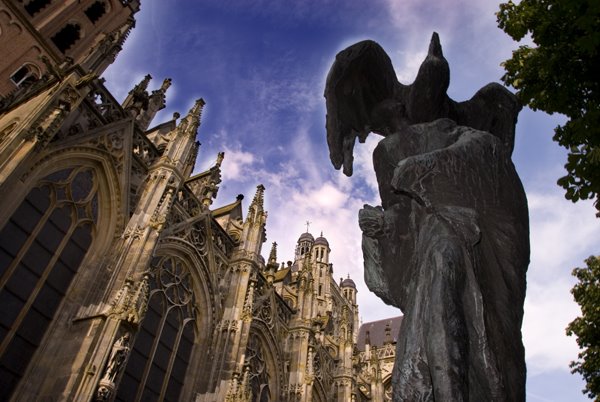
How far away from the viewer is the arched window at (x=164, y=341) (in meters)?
11.5

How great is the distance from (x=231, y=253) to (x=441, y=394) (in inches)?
580

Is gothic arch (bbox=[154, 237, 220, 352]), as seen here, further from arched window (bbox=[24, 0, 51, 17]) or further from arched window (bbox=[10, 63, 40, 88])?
arched window (bbox=[24, 0, 51, 17])

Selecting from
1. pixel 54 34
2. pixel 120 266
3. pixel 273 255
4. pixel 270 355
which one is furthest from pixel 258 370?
pixel 54 34

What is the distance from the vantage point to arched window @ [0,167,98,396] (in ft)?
30.2

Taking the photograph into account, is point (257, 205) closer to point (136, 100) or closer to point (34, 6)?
point (136, 100)

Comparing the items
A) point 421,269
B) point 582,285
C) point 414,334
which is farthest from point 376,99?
point 582,285

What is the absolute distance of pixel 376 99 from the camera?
3.35m

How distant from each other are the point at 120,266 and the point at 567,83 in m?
9.48

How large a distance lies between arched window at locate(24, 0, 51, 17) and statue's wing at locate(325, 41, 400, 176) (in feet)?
73.5

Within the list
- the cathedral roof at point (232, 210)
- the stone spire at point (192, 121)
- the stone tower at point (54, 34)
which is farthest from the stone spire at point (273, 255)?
the stone tower at point (54, 34)

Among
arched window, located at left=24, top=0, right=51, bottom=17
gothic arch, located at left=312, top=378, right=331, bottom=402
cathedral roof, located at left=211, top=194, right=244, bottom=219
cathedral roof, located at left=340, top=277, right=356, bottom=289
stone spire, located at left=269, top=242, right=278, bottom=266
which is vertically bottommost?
gothic arch, located at left=312, top=378, right=331, bottom=402

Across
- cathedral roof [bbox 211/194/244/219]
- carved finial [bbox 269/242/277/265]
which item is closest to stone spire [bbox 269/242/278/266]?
carved finial [bbox 269/242/277/265]

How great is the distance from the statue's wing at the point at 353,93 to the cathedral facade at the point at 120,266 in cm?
765

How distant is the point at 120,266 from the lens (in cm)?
1078
